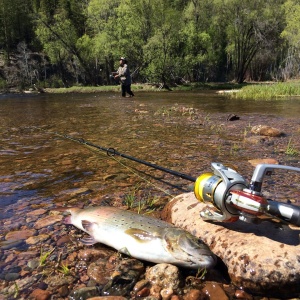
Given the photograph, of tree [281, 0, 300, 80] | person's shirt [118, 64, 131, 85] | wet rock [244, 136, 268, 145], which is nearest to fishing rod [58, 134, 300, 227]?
wet rock [244, 136, 268, 145]

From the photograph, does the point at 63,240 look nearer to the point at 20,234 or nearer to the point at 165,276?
the point at 20,234

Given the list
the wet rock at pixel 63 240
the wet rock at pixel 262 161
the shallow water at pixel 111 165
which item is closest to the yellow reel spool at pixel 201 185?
the shallow water at pixel 111 165

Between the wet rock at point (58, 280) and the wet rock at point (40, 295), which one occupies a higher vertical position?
the wet rock at point (58, 280)

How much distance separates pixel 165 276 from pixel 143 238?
1.25ft

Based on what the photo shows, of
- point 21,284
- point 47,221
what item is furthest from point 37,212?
point 21,284

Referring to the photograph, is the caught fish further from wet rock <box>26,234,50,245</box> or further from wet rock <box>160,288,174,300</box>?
wet rock <box>26,234,50,245</box>

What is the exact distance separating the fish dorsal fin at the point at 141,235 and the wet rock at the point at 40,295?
31.4 inches

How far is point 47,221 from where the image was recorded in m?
3.39

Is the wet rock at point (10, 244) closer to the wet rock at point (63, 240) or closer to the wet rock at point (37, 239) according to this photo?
the wet rock at point (37, 239)

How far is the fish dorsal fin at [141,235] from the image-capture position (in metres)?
2.56

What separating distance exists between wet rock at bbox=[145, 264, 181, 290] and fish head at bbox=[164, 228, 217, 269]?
10 centimetres

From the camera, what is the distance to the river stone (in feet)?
7.16

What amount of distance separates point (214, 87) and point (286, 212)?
4029 centimetres

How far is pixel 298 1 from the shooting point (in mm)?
45812
